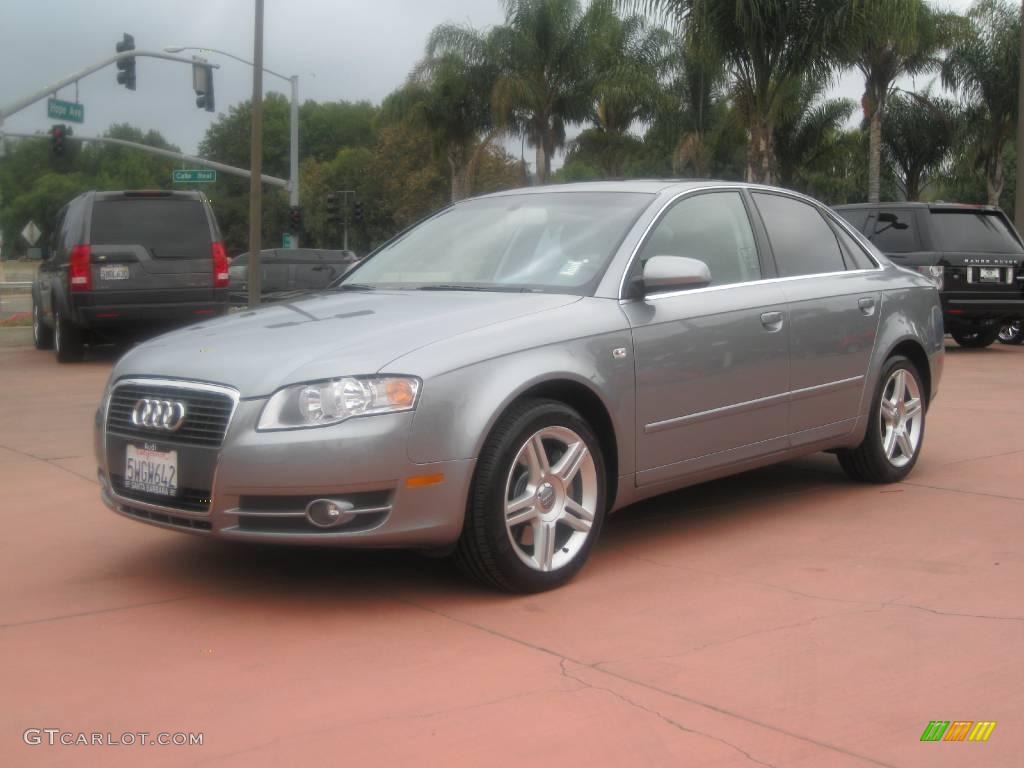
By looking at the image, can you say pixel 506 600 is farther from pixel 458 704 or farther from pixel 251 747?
pixel 251 747

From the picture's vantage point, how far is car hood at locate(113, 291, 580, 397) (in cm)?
437

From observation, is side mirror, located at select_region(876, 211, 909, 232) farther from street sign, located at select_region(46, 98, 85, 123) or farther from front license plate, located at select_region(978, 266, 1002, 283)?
street sign, located at select_region(46, 98, 85, 123)

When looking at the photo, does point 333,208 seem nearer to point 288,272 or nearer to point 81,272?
point 288,272

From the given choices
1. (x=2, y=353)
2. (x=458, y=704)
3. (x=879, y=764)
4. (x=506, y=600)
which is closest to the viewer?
(x=879, y=764)

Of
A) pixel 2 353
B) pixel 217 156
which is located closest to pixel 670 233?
pixel 2 353

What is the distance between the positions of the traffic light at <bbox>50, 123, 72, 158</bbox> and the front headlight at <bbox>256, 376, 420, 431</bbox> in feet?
105

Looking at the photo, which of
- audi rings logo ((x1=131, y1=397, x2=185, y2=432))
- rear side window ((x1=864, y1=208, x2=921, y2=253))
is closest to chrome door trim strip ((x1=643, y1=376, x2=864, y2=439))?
audi rings logo ((x1=131, y1=397, x2=185, y2=432))

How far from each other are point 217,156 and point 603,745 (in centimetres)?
8985

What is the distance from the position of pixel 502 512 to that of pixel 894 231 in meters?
11.6

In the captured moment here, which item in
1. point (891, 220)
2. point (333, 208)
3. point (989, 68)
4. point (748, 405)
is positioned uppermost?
point (989, 68)

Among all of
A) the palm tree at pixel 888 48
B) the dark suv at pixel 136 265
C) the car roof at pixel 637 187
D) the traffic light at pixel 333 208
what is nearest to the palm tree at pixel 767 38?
the palm tree at pixel 888 48

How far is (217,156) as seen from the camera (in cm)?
8919

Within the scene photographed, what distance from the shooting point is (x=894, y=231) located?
15.0 metres
